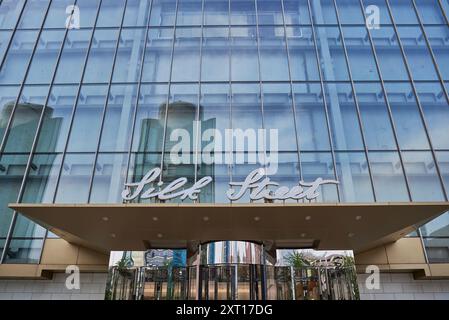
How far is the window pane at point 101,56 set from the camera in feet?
65.2

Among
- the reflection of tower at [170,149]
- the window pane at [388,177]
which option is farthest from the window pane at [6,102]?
the window pane at [388,177]

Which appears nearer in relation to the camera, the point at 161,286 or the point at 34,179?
the point at 161,286

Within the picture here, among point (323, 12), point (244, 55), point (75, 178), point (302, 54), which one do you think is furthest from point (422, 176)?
point (75, 178)

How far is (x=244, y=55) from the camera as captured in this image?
20.5m

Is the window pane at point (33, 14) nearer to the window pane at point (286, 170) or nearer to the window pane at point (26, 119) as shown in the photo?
the window pane at point (26, 119)

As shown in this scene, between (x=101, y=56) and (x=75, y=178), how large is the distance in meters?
7.50

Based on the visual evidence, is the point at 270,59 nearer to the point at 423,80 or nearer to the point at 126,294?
the point at 423,80

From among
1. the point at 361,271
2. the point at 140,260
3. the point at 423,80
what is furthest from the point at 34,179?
the point at 423,80

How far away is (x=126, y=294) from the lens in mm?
14984

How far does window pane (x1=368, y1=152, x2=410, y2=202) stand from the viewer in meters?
16.2

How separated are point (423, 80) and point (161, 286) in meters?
16.6

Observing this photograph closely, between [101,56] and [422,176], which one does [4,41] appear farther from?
[422,176]

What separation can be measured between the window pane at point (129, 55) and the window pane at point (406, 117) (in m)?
13.5

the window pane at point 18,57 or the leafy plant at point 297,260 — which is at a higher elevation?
the window pane at point 18,57
